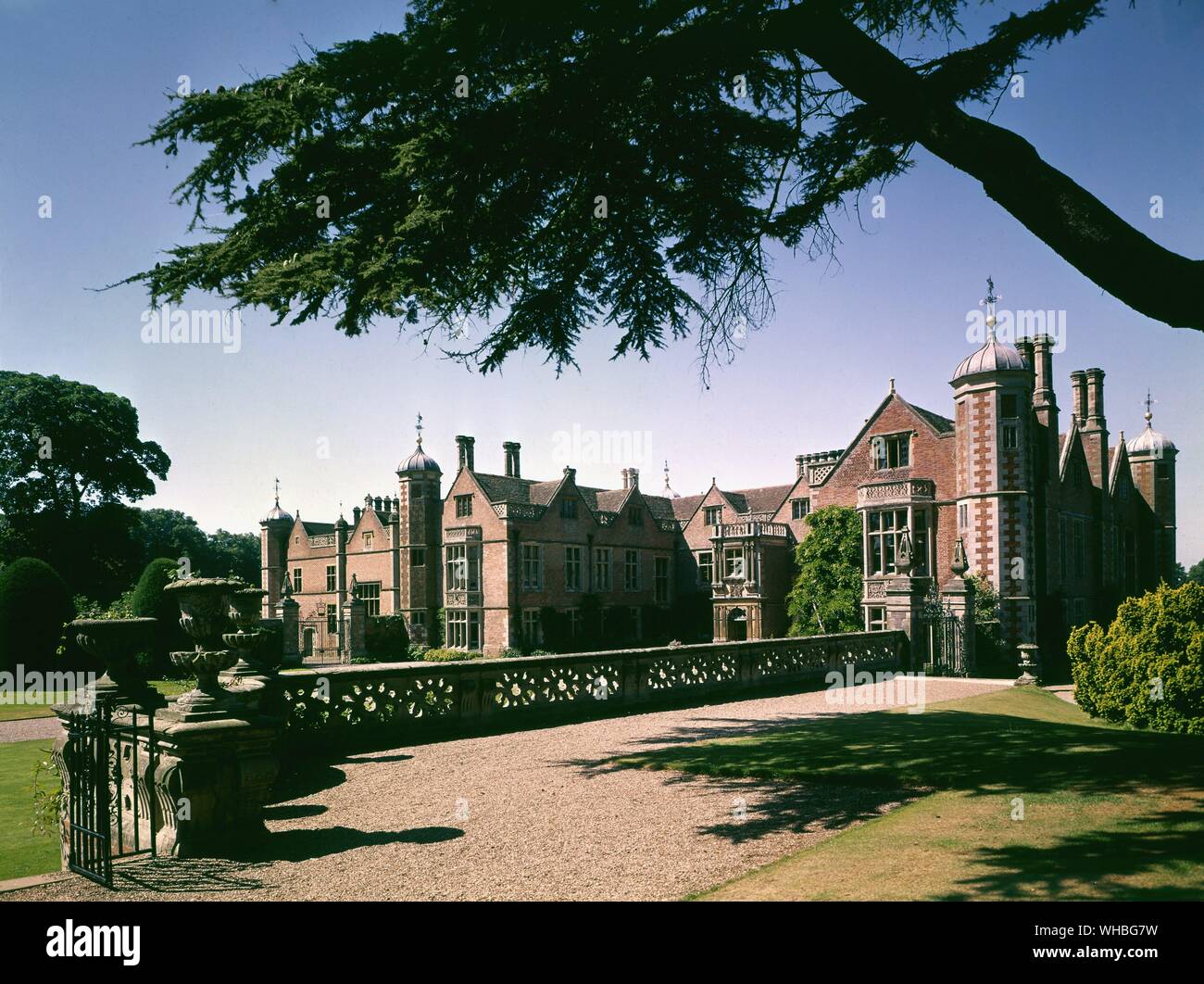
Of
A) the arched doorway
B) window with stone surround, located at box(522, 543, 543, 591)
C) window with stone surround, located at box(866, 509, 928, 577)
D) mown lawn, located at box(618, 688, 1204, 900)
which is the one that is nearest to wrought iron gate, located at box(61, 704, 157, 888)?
mown lawn, located at box(618, 688, 1204, 900)

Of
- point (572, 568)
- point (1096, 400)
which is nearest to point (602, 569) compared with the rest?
point (572, 568)

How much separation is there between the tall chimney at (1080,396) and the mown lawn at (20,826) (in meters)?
36.2

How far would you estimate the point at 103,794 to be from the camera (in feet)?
17.8

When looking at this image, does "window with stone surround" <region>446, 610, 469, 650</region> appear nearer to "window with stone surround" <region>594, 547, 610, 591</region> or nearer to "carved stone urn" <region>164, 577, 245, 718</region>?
"window with stone surround" <region>594, 547, 610, 591</region>

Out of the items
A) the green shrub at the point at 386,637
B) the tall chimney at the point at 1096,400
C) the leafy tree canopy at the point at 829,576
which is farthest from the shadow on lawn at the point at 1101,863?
the green shrub at the point at 386,637

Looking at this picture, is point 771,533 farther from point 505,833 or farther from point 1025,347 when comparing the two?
point 505,833

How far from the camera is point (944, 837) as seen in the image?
548 centimetres

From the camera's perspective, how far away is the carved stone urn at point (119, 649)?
7699 mm

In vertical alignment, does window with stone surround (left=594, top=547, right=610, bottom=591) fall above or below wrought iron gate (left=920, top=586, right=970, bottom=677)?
above

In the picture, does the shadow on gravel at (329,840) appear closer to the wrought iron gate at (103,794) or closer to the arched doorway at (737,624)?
the wrought iron gate at (103,794)

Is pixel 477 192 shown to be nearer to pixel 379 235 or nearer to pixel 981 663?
pixel 379 235

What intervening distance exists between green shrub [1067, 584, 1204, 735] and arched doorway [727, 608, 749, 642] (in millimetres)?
21799

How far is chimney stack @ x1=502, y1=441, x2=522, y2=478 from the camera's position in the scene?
140ft

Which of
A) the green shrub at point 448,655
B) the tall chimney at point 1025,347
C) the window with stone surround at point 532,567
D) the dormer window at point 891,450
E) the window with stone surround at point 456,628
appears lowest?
the green shrub at point 448,655
